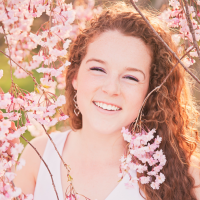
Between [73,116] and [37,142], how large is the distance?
32cm

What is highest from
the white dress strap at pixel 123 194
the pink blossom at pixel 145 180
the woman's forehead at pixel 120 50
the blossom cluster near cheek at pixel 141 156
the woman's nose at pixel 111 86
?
the woman's forehead at pixel 120 50

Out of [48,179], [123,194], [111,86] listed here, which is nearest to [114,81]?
[111,86]

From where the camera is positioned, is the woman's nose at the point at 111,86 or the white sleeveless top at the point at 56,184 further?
the white sleeveless top at the point at 56,184

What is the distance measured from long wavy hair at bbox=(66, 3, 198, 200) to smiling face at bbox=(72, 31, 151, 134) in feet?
0.28

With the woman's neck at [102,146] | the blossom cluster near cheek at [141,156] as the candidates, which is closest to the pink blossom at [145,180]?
the blossom cluster near cheek at [141,156]

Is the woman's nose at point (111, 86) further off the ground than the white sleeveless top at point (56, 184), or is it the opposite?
the woman's nose at point (111, 86)

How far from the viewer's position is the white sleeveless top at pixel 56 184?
1.54 metres

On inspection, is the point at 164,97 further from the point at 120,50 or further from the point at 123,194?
the point at 123,194

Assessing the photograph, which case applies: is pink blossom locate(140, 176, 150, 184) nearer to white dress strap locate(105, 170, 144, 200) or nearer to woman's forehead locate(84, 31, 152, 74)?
white dress strap locate(105, 170, 144, 200)

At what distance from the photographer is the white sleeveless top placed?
154 cm

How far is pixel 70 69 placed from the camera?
1.79 m

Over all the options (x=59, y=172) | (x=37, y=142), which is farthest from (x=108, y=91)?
(x=37, y=142)

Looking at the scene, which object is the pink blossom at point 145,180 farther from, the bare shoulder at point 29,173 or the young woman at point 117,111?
the bare shoulder at point 29,173

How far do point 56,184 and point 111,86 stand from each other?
0.75 metres
